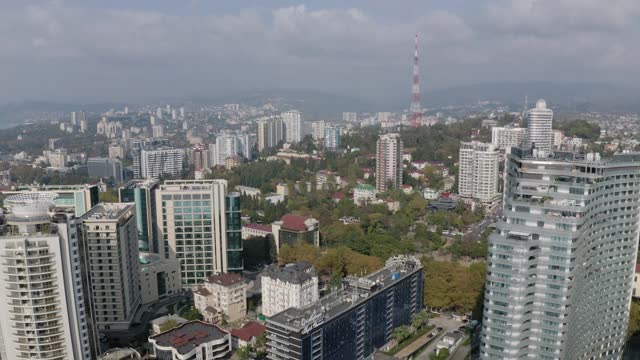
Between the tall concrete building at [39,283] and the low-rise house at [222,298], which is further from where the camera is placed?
the low-rise house at [222,298]

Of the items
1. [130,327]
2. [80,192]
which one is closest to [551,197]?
[130,327]

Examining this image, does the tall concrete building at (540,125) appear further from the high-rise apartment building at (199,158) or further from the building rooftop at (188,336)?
the building rooftop at (188,336)

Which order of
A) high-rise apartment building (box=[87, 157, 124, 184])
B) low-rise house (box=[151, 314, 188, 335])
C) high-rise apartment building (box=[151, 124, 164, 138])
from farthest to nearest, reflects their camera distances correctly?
high-rise apartment building (box=[151, 124, 164, 138])
high-rise apartment building (box=[87, 157, 124, 184])
low-rise house (box=[151, 314, 188, 335])

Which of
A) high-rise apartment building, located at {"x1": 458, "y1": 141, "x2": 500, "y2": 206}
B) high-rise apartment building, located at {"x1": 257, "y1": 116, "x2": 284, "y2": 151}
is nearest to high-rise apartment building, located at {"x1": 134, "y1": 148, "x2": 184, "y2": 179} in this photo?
high-rise apartment building, located at {"x1": 257, "y1": 116, "x2": 284, "y2": 151}

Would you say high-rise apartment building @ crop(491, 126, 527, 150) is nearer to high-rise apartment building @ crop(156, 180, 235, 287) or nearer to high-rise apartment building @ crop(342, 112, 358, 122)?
high-rise apartment building @ crop(156, 180, 235, 287)

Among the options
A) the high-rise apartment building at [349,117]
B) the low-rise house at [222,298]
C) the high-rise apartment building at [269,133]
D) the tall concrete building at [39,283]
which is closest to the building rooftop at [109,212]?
the low-rise house at [222,298]

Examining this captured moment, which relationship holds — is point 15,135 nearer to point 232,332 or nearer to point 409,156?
point 409,156
